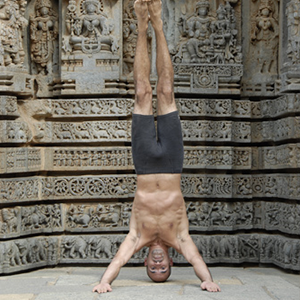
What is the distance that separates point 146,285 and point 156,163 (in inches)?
53.2

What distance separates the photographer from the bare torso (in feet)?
22.7

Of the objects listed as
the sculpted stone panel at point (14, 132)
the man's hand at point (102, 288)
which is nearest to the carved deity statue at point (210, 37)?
the sculpted stone panel at point (14, 132)

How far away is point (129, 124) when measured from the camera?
862cm

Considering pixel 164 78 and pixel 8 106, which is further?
pixel 8 106

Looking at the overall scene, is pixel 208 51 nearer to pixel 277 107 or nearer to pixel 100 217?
pixel 277 107

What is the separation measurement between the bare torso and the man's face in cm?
21

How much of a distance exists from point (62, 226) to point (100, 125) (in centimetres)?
149

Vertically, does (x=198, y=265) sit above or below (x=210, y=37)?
below

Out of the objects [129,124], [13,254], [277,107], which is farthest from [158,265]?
[277,107]

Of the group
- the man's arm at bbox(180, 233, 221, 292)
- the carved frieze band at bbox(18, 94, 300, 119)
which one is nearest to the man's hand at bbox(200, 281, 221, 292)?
the man's arm at bbox(180, 233, 221, 292)

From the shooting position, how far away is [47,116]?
A: 869cm

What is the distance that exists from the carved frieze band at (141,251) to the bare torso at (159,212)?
1.59 m

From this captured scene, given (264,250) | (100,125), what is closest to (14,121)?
(100,125)

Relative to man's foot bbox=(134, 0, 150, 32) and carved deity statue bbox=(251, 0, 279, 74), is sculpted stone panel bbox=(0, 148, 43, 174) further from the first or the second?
carved deity statue bbox=(251, 0, 279, 74)
